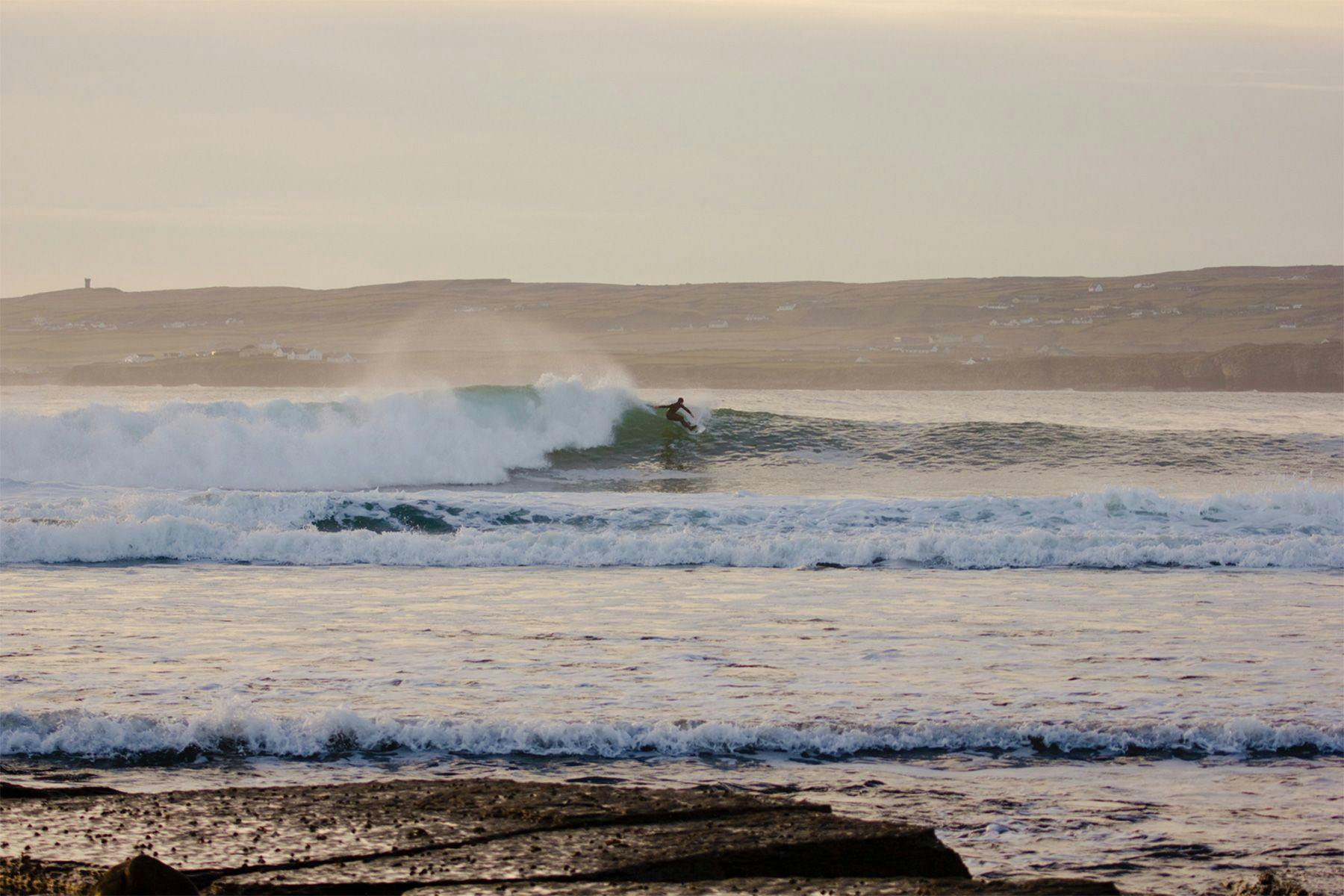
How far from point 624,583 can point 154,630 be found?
13.7 feet

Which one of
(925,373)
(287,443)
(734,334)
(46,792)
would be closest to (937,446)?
(287,443)

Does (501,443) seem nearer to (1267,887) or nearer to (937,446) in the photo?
(937,446)

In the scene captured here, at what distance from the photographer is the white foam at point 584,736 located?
19.7 ft

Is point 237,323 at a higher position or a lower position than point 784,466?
higher

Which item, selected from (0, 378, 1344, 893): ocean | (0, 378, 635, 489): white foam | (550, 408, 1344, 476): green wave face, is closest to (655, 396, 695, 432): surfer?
(550, 408, 1344, 476): green wave face

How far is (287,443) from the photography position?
23.1 meters

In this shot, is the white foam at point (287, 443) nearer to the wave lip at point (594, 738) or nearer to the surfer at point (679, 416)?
the surfer at point (679, 416)

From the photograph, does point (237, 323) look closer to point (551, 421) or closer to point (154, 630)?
point (551, 421)

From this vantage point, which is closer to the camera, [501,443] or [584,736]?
[584,736]

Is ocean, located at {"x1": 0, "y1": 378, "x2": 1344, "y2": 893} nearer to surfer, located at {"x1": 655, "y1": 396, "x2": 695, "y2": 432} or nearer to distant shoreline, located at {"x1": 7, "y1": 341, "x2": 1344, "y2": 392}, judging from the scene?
surfer, located at {"x1": 655, "y1": 396, "x2": 695, "y2": 432}

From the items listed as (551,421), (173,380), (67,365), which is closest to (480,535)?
(551,421)

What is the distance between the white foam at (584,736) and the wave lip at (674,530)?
21.5 feet

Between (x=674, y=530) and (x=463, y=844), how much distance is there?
10.6 metres

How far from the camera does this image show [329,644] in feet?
27.6
